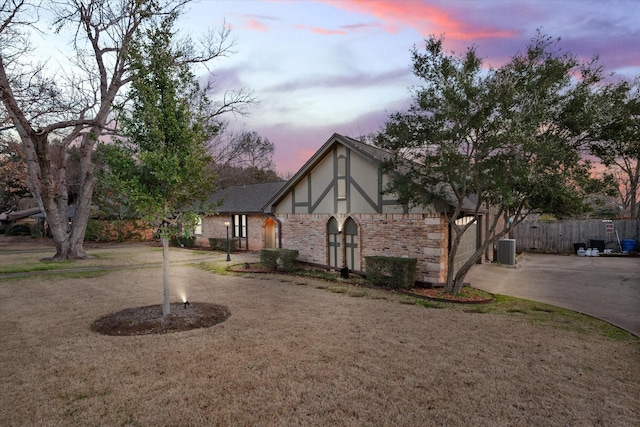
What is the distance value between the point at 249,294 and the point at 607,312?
10642 mm

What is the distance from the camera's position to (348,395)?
5172 millimetres

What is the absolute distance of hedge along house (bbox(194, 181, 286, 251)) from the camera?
24.8 meters

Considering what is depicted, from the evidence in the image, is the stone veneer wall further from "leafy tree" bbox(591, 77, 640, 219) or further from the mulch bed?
the mulch bed

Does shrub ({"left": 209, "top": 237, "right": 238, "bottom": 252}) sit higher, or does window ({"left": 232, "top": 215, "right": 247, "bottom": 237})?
Result: window ({"left": 232, "top": 215, "right": 247, "bottom": 237})

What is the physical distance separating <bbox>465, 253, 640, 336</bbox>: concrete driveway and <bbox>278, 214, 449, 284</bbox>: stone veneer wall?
2.36 metres

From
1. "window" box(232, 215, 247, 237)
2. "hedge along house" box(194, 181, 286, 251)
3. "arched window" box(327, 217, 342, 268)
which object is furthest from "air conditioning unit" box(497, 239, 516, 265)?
"window" box(232, 215, 247, 237)

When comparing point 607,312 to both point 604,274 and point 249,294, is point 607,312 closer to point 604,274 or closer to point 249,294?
point 604,274

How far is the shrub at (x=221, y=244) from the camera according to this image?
83.7ft

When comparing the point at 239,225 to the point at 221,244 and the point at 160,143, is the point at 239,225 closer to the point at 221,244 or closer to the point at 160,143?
the point at 221,244

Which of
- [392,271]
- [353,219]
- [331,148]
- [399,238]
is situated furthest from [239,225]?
[392,271]

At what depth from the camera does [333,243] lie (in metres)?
15.8

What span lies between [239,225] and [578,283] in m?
20.7

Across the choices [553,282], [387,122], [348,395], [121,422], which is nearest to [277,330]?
[348,395]

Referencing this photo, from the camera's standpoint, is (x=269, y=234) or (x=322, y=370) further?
(x=269, y=234)
